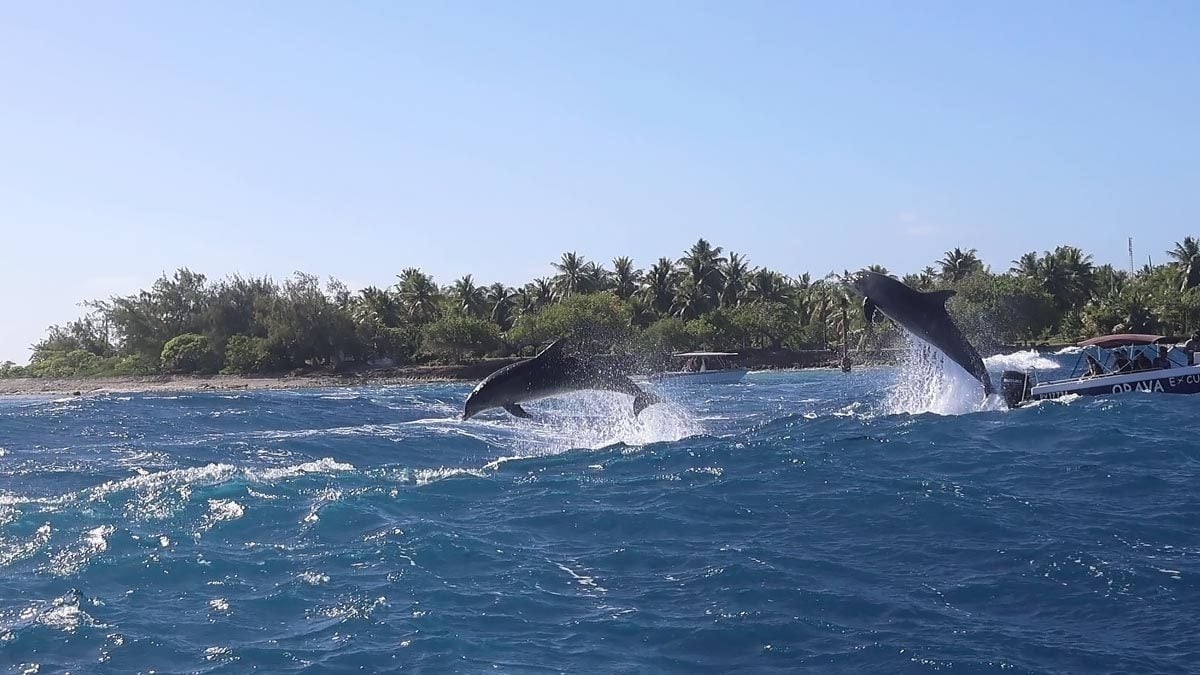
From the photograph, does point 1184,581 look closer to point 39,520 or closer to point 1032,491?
point 1032,491

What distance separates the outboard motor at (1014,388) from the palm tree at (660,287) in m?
84.2

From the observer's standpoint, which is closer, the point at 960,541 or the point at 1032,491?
the point at 960,541

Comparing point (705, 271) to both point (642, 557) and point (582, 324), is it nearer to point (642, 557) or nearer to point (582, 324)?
point (582, 324)

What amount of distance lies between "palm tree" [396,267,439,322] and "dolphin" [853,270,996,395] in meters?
88.9

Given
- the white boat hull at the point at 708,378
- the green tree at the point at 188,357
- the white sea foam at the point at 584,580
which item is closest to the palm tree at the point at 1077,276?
the white boat hull at the point at 708,378

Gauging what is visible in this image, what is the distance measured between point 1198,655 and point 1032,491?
671 centimetres

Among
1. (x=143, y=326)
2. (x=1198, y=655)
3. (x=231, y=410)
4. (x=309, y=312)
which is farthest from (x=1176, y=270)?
(x=1198, y=655)

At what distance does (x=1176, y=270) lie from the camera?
320 ft

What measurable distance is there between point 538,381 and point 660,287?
92.6 metres

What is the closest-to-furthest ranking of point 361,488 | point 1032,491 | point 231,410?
point 1032,491
point 361,488
point 231,410

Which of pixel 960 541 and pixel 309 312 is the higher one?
pixel 309 312

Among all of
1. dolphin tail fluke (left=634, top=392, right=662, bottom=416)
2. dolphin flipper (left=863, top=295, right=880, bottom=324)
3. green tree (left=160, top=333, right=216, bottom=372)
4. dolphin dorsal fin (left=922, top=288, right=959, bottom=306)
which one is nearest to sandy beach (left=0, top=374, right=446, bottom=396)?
green tree (left=160, top=333, right=216, bottom=372)

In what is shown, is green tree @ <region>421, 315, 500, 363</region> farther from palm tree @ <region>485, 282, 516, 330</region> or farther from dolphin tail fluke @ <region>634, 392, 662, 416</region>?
dolphin tail fluke @ <region>634, 392, 662, 416</region>

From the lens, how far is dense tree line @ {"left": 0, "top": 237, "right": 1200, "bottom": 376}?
310ft
